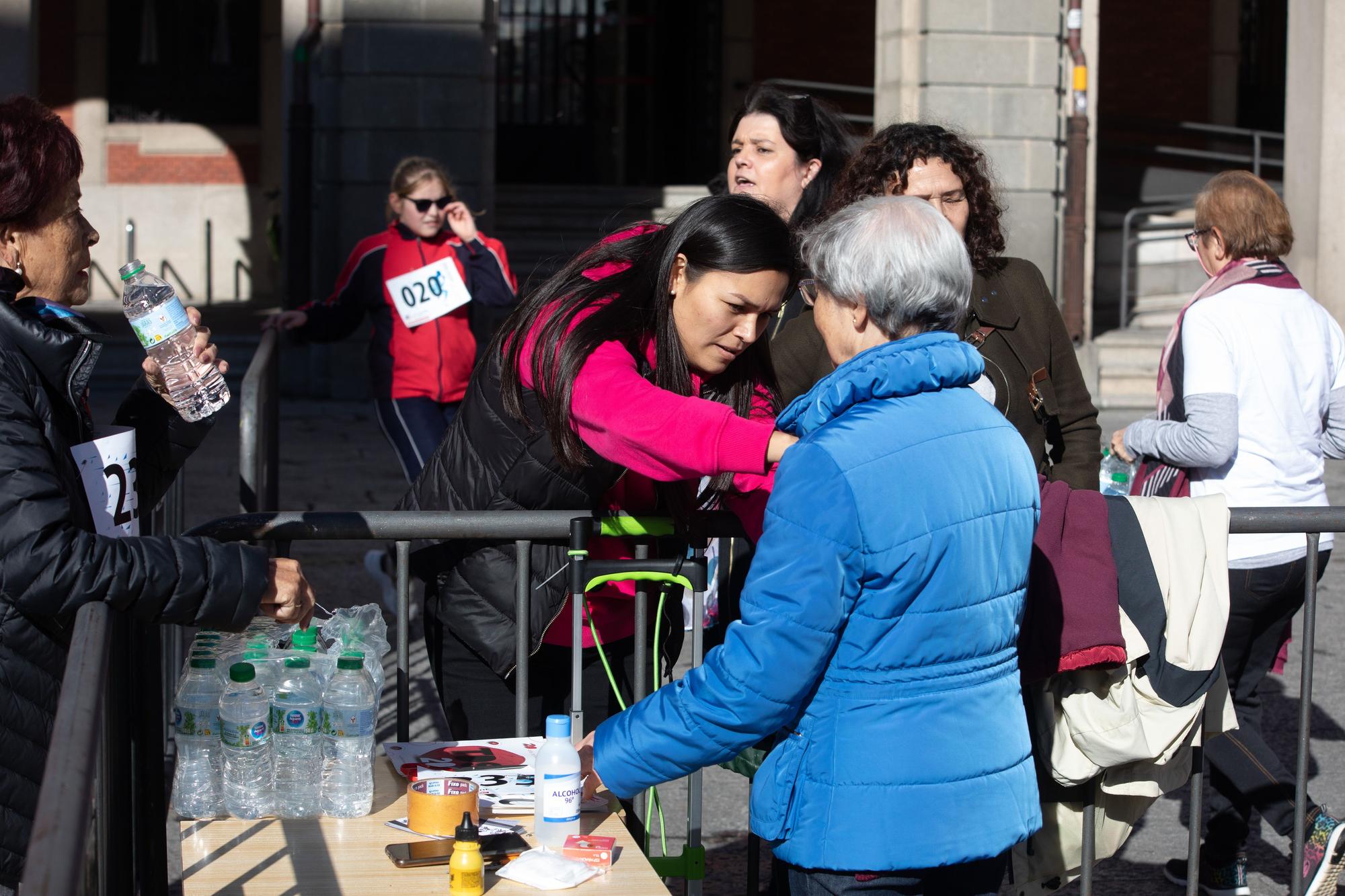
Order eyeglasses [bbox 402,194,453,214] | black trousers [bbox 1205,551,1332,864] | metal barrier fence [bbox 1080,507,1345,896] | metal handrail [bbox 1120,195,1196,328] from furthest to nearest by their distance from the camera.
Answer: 1. metal handrail [bbox 1120,195,1196,328]
2. eyeglasses [bbox 402,194,453,214]
3. black trousers [bbox 1205,551,1332,864]
4. metal barrier fence [bbox 1080,507,1345,896]

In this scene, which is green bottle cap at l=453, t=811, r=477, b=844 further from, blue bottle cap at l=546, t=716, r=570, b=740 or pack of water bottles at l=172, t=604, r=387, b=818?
pack of water bottles at l=172, t=604, r=387, b=818

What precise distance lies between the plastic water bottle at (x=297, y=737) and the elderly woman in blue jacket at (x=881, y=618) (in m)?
0.60

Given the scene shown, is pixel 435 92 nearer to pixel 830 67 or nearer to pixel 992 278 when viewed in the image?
pixel 830 67

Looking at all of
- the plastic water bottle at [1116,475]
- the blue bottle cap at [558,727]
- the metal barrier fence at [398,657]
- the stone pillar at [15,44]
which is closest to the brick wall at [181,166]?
the stone pillar at [15,44]

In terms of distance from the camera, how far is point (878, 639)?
2516 millimetres

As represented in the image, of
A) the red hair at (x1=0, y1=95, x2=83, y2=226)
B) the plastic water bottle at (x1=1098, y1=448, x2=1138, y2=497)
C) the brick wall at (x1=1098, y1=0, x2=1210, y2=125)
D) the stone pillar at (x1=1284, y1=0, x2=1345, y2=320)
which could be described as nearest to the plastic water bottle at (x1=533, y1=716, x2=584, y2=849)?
the red hair at (x1=0, y1=95, x2=83, y2=226)

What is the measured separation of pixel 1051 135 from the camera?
14125 mm

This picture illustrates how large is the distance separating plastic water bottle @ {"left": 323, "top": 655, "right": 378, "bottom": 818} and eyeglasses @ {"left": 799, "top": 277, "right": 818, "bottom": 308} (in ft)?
3.57

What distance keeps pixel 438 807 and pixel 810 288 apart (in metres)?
1.17

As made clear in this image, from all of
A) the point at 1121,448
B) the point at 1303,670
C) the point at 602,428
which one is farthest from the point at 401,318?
the point at 1303,670

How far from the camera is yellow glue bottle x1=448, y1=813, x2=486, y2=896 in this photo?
8.22 ft

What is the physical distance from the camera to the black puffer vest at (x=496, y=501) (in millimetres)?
3287

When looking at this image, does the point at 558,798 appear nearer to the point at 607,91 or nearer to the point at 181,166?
the point at 607,91

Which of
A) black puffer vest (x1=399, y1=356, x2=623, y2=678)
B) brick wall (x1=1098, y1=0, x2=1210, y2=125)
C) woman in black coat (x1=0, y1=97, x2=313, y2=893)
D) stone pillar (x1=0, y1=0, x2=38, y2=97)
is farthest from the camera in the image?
brick wall (x1=1098, y1=0, x2=1210, y2=125)
